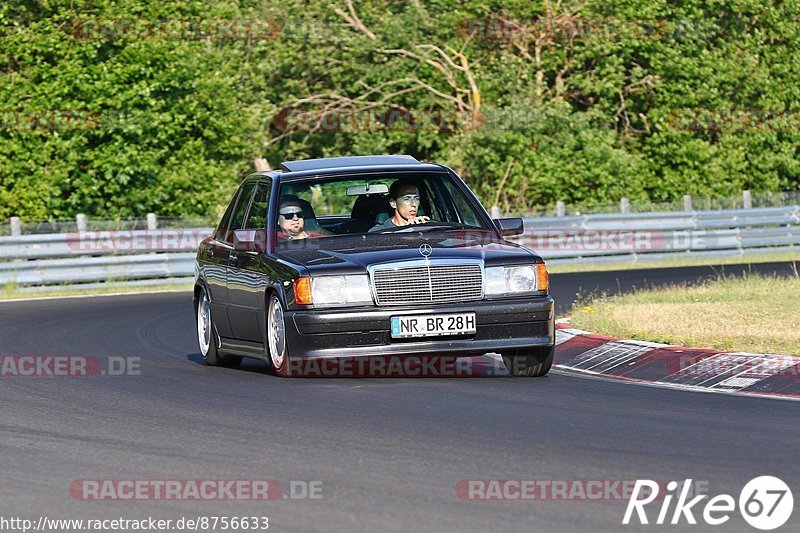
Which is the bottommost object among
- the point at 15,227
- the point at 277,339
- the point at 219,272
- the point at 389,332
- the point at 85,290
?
the point at 85,290

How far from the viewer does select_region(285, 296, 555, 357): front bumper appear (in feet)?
35.1

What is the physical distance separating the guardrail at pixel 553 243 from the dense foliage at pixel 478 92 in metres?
6.08

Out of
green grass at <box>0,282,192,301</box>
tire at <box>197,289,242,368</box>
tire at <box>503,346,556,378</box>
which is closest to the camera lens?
tire at <box>503,346,556,378</box>

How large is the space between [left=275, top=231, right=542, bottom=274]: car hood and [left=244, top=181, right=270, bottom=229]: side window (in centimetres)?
60

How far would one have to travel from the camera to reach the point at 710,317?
578 inches

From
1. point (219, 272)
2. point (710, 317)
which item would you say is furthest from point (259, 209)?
point (710, 317)

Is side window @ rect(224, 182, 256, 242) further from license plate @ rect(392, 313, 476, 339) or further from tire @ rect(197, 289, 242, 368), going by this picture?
license plate @ rect(392, 313, 476, 339)

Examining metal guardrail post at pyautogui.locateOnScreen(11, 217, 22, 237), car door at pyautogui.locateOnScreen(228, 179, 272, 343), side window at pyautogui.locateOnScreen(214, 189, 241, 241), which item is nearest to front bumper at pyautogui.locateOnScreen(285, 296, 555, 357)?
car door at pyautogui.locateOnScreen(228, 179, 272, 343)

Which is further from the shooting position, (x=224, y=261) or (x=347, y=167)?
(x=224, y=261)

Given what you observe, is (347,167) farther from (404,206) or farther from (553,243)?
(553,243)

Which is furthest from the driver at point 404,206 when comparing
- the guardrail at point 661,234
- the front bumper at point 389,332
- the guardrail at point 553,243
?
the guardrail at point 661,234

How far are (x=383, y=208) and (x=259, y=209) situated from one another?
3.38 feet

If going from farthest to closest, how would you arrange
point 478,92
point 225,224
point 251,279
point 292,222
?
point 478,92, point 225,224, point 292,222, point 251,279

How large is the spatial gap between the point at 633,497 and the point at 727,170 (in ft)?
117
